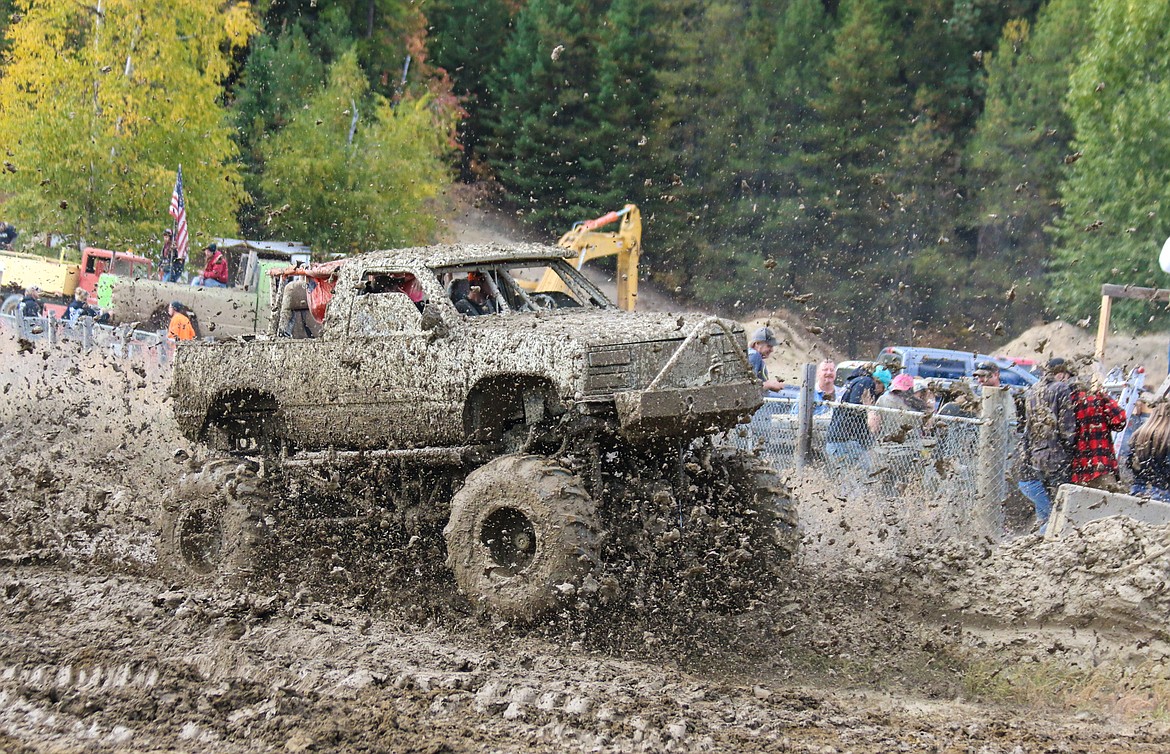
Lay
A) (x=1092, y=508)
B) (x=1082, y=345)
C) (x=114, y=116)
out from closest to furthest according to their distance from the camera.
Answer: (x=1092, y=508) < (x=114, y=116) < (x=1082, y=345)

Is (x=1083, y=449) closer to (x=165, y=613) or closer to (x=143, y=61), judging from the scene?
(x=165, y=613)

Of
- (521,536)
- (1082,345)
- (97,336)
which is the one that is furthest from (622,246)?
(1082,345)

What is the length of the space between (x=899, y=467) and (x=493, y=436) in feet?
→ 12.7

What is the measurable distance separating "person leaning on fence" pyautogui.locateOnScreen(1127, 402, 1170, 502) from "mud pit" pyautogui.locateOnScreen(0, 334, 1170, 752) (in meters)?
1.36

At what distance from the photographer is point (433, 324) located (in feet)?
28.8

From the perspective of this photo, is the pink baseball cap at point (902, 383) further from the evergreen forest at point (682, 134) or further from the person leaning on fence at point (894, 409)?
the evergreen forest at point (682, 134)

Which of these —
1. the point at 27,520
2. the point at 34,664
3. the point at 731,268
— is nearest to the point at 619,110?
the point at 731,268

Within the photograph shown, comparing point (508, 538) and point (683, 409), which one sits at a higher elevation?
point (683, 409)

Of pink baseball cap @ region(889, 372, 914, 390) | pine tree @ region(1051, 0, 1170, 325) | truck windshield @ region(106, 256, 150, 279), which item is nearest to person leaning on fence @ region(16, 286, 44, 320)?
truck windshield @ region(106, 256, 150, 279)

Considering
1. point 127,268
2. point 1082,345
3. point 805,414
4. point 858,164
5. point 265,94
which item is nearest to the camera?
point 805,414

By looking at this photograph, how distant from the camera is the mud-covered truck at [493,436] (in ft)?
26.2

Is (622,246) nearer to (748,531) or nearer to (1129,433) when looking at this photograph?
(1129,433)

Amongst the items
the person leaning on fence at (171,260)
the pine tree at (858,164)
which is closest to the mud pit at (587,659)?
the person leaning on fence at (171,260)

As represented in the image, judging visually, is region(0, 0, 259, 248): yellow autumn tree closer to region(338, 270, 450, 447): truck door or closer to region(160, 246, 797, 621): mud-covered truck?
region(160, 246, 797, 621): mud-covered truck
